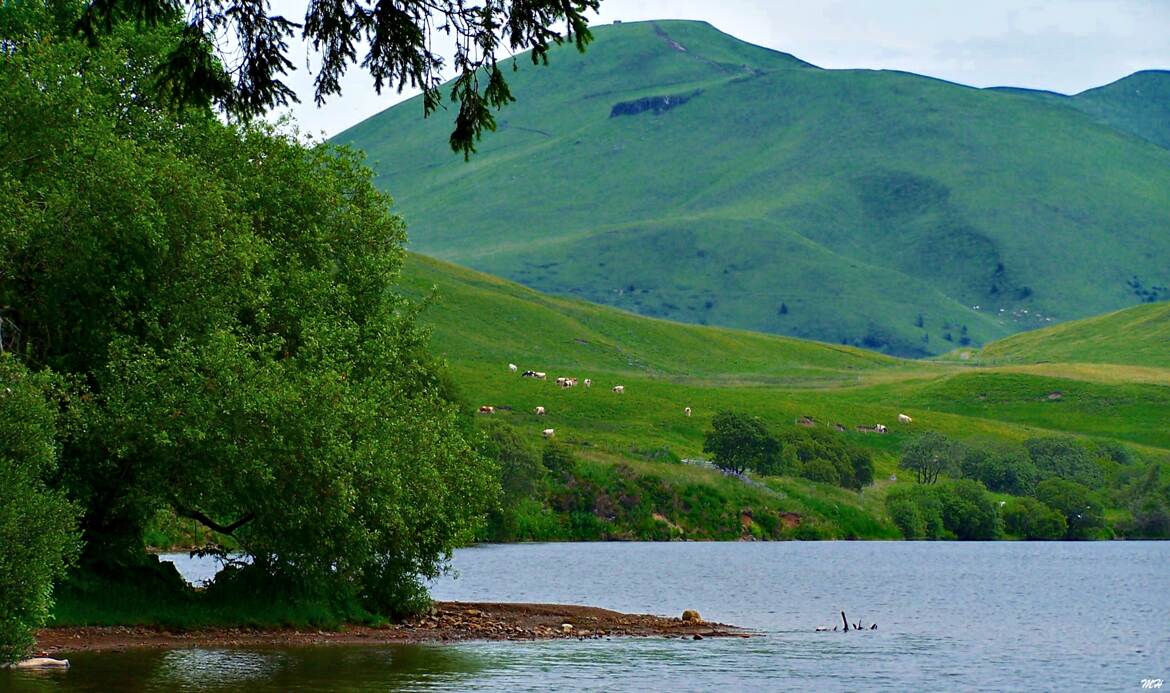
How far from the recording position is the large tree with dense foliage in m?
44.6

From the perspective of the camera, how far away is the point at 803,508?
142 metres

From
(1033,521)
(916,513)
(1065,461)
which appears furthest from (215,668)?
(1065,461)

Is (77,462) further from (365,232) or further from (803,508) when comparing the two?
(803,508)

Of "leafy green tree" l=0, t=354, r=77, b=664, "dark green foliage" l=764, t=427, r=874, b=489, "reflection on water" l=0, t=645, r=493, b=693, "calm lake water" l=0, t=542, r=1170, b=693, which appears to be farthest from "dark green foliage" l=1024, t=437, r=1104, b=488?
"leafy green tree" l=0, t=354, r=77, b=664

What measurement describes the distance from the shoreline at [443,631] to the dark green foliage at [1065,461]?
384ft

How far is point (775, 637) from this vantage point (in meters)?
59.4

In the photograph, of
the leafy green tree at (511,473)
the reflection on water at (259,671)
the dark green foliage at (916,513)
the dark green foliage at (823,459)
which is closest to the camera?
the reflection on water at (259,671)

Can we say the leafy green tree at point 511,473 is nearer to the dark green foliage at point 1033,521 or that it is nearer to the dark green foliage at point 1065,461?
the dark green foliage at point 1033,521

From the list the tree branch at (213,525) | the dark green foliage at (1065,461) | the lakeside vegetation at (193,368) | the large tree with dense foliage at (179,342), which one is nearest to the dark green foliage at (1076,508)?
the dark green foliage at (1065,461)

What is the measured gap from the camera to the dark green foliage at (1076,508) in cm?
15488

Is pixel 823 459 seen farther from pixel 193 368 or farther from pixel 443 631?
pixel 193 368

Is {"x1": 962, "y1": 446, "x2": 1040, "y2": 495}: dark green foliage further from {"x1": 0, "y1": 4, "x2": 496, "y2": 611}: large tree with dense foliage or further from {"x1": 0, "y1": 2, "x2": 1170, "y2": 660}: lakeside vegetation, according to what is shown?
{"x1": 0, "y1": 4, "x2": 496, "y2": 611}: large tree with dense foliage

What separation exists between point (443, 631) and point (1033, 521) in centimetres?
10996

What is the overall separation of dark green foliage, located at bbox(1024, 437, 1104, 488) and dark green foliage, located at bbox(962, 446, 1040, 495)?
284 cm
